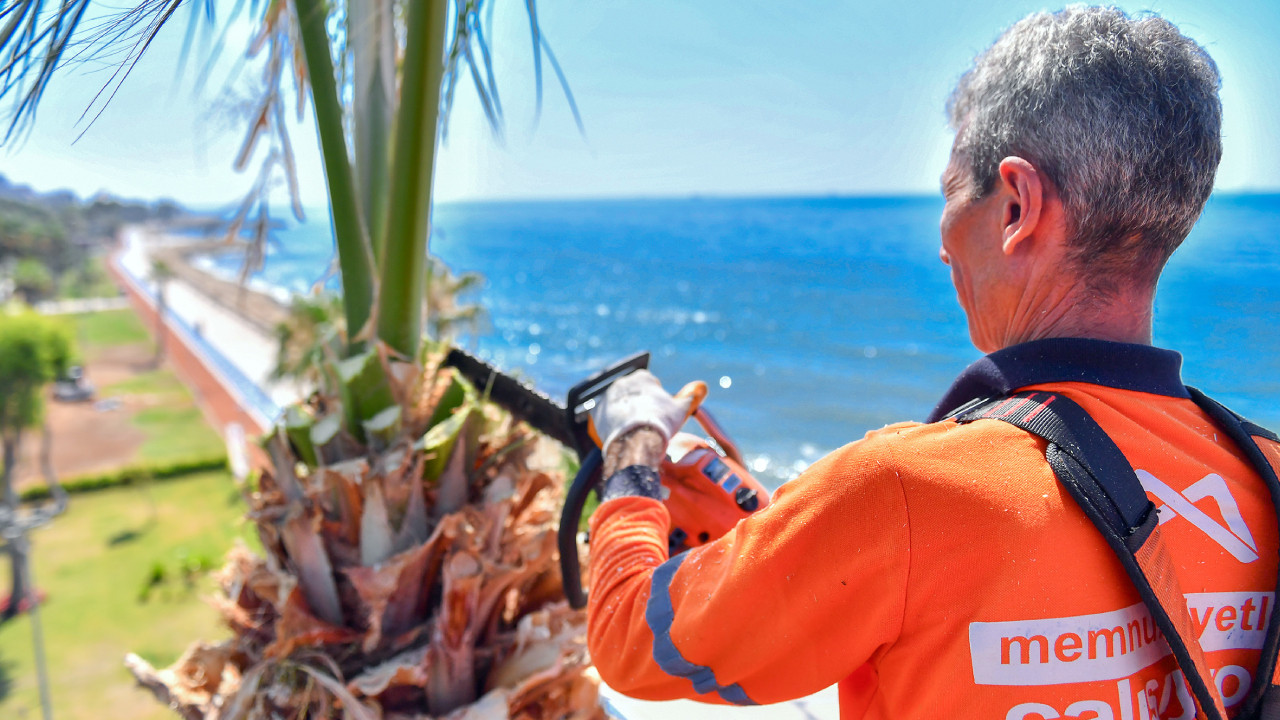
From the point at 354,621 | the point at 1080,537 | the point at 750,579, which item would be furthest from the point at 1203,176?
the point at 354,621

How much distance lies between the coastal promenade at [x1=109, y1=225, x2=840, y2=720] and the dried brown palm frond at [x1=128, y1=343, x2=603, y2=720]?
0.39m

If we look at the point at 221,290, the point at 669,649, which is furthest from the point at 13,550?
the point at 221,290

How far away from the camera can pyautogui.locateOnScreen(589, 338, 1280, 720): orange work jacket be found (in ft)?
3.04

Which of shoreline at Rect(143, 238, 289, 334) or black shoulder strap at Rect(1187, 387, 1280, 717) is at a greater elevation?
black shoulder strap at Rect(1187, 387, 1280, 717)

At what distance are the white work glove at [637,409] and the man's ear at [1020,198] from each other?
68cm

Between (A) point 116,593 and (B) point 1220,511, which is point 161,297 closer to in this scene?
(A) point 116,593

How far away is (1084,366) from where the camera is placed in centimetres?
106

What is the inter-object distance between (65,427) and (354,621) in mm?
48472

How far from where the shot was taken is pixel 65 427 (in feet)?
132

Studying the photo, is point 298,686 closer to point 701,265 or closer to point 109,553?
point 109,553

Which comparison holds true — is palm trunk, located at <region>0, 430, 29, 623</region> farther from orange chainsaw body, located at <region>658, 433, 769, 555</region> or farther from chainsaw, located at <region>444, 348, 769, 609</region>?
orange chainsaw body, located at <region>658, 433, 769, 555</region>

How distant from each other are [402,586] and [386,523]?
196mm

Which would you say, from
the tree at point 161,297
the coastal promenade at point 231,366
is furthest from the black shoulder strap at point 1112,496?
the tree at point 161,297

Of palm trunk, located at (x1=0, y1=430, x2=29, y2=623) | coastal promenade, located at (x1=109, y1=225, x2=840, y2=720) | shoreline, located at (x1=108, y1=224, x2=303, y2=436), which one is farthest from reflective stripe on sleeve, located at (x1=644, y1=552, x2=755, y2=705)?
shoreline, located at (x1=108, y1=224, x2=303, y2=436)
